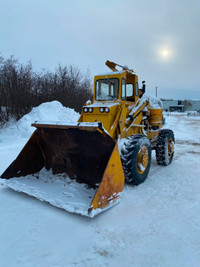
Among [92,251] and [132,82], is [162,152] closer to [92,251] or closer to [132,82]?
[132,82]

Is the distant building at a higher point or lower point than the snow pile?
higher

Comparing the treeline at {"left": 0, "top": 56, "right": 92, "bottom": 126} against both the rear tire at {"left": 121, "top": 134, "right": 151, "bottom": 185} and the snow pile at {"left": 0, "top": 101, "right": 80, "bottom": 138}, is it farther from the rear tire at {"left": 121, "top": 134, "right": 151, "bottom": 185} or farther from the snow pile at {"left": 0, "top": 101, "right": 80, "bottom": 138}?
the rear tire at {"left": 121, "top": 134, "right": 151, "bottom": 185}

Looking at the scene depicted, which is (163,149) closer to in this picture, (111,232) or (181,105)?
(111,232)

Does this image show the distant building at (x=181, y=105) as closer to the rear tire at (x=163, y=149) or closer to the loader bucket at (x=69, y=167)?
the rear tire at (x=163, y=149)

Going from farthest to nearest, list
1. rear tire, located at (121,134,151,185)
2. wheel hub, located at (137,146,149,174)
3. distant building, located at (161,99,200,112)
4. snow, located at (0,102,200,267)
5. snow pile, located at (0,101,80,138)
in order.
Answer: distant building, located at (161,99,200,112), snow pile, located at (0,101,80,138), wheel hub, located at (137,146,149,174), rear tire, located at (121,134,151,185), snow, located at (0,102,200,267)

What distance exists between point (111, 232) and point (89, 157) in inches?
64.8

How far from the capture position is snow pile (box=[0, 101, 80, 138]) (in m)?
10.1

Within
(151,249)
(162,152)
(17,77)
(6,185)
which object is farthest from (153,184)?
(17,77)

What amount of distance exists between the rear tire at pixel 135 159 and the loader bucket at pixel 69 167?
0.46m

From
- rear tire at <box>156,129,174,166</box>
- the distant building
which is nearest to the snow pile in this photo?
rear tire at <box>156,129,174,166</box>

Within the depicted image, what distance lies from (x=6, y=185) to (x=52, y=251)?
6.52 feet

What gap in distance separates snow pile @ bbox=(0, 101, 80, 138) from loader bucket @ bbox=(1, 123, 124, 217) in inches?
193

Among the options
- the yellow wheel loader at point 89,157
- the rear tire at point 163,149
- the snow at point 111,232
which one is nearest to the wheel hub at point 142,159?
the yellow wheel loader at point 89,157

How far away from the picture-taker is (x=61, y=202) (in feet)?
11.0
